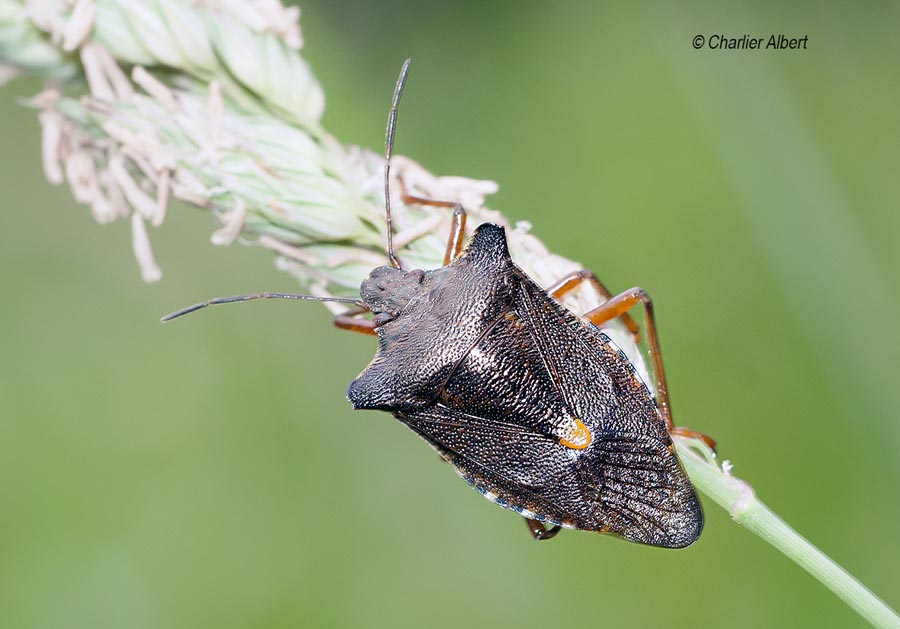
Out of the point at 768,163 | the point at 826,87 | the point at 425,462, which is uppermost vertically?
the point at 826,87

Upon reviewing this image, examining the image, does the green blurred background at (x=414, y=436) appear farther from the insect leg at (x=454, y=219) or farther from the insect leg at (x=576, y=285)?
the insect leg at (x=454, y=219)

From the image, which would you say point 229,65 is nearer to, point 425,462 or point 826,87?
point 425,462

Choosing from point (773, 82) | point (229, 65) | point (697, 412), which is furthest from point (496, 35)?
point (229, 65)

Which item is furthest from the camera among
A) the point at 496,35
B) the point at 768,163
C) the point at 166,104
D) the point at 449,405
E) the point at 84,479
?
the point at 496,35

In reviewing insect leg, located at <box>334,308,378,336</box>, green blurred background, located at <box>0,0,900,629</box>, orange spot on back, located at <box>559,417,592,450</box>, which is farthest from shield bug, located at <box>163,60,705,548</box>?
green blurred background, located at <box>0,0,900,629</box>

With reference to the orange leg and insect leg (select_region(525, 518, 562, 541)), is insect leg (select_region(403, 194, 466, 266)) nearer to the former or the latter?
the orange leg

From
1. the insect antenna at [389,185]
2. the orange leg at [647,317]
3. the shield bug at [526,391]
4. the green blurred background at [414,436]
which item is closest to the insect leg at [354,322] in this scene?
the shield bug at [526,391]
